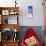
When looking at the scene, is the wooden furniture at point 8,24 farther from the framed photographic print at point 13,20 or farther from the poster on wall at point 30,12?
the poster on wall at point 30,12

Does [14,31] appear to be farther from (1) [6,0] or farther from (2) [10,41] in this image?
(1) [6,0]

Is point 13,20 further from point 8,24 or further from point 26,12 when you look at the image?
point 26,12

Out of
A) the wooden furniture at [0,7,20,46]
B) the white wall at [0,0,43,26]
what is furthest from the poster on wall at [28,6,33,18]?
the wooden furniture at [0,7,20,46]

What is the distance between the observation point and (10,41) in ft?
16.0

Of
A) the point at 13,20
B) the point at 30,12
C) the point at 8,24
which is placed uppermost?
the point at 30,12

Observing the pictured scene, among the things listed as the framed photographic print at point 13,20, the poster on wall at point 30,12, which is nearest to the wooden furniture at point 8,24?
the framed photographic print at point 13,20

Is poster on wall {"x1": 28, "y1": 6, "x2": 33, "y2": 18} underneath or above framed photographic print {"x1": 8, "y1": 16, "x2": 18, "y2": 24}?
above

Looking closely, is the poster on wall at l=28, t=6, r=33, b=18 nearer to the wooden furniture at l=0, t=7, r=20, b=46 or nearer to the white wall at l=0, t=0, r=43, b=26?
the white wall at l=0, t=0, r=43, b=26

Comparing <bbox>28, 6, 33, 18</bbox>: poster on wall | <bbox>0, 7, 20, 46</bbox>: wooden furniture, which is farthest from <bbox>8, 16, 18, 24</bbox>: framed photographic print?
<bbox>28, 6, 33, 18</bbox>: poster on wall

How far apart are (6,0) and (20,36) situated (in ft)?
3.96

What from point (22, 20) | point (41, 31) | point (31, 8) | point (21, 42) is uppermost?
point (31, 8)

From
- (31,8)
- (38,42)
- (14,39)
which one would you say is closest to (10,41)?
(14,39)

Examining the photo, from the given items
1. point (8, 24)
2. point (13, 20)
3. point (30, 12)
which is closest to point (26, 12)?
point (30, 12)

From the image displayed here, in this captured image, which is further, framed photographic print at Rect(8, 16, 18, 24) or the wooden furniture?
framed photographic print at Rect(8, 16, 18, 24)
